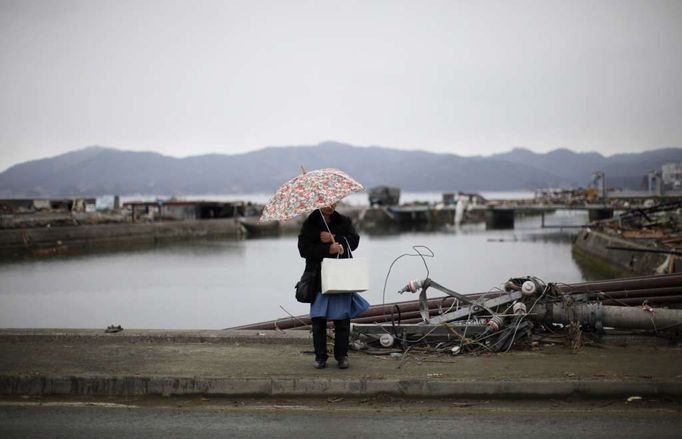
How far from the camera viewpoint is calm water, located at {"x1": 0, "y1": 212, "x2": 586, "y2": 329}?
23516 millimetres

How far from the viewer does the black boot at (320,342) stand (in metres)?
7.40

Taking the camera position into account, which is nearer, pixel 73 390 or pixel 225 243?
pixel 73 390

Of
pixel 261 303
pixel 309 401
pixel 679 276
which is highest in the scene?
pixel 679 276

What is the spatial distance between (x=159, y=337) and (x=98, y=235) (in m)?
44.7

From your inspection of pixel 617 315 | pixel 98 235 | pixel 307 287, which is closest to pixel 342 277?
pixel 307 287

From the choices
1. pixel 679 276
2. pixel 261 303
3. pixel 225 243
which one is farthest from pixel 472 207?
pixel 679 276

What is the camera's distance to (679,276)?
375 inches

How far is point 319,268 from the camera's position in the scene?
7465 mm

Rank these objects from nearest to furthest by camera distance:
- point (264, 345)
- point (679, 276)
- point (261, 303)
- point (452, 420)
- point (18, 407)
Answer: point (452, 420)
point (18, 407)
point (264, 345)
point (679, 276)
point (261, 303)

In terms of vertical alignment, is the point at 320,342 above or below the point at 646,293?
below

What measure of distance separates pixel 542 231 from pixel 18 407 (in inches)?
2593

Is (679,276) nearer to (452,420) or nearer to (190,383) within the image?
(452,420)

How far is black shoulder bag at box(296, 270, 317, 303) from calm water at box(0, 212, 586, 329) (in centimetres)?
1405

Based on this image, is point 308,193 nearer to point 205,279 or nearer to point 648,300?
point 648,300
